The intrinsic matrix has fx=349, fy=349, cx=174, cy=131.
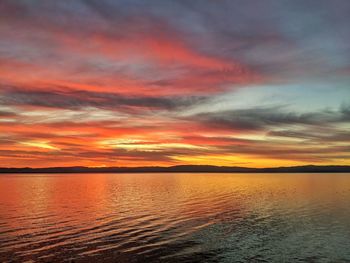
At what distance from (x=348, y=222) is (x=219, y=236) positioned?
23.2m

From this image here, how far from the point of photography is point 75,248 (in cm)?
3669

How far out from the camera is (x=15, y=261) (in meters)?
31.8

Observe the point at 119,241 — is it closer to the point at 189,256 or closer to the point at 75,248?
the point at 75,248

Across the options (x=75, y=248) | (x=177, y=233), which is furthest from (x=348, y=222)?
(x=75, y=248)

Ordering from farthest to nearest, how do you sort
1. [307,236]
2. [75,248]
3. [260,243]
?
[307,236], [260,243], [75,248]

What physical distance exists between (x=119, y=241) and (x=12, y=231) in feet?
54.0

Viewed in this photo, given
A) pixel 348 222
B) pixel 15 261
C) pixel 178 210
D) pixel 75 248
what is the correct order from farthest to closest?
pixel 178 210
pixel 348 222
pixel 75 248
pixel 15 261

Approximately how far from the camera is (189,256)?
3375 centimetres

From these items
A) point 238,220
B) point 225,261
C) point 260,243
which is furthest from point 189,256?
point 238,220

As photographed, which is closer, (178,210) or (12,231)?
(12,231)

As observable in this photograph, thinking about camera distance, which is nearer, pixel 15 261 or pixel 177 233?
pixel 15 261

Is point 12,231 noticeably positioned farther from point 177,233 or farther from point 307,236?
point 307,236

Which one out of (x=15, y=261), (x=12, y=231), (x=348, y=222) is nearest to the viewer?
(x=15, y=261)

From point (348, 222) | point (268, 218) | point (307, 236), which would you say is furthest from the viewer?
point (268, 218)
